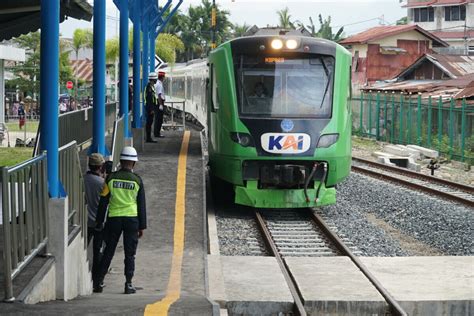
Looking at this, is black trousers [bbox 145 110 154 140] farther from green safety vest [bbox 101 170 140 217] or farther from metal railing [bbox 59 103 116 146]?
green safety vest [bbox 101 170 140 217]

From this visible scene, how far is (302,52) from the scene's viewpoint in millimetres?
15602

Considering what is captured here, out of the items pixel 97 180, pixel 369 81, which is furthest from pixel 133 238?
pixel 369 81

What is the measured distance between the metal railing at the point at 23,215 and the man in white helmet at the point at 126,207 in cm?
101

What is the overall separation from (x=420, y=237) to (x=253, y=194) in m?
2.78

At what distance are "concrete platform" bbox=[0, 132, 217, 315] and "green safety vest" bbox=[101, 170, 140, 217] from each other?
0.77m

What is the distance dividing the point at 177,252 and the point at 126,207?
5.99 feet

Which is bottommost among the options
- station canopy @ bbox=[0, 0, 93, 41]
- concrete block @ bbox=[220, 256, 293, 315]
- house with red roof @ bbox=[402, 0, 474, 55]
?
concrete block @ bbox=[220, 256, 293, 315]

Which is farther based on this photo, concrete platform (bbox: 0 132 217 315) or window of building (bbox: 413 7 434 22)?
window of building (bbox: 413 7 434 22)

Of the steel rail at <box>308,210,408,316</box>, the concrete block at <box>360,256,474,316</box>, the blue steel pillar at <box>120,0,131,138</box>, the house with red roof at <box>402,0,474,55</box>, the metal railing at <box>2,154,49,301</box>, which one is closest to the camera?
the metal railing at <box>2,154,49,301</box>

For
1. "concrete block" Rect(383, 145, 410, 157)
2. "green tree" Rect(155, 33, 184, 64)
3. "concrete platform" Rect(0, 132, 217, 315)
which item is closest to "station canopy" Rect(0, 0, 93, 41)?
"concrete platform" Rect(0, 132, 217, 315)

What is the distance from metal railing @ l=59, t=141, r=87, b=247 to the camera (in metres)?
8.73

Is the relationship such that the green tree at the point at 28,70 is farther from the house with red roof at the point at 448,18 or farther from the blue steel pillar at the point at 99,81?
the blue steel pillar at the point at 99,81

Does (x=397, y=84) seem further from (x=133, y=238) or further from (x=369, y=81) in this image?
(x=133, y=238)

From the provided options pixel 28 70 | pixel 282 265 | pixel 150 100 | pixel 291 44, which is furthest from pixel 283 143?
pixel 28 70
